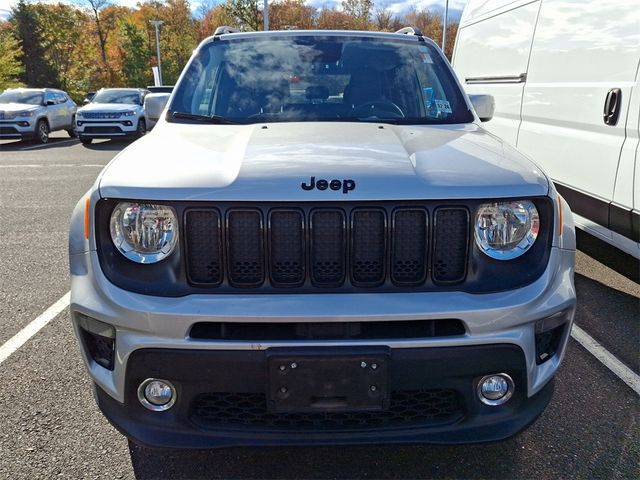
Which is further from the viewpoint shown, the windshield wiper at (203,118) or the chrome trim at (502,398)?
the windshield wiper at (203,118)

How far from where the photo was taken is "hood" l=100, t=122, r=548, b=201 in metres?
1.93

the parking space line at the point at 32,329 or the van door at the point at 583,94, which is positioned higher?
the van door at the point at 583,94

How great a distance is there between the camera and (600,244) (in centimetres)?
553

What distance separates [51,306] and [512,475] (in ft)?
10.8

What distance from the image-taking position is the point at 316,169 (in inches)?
79.1

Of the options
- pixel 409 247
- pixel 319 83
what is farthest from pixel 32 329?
pixel 409 247

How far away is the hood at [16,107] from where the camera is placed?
589 inches

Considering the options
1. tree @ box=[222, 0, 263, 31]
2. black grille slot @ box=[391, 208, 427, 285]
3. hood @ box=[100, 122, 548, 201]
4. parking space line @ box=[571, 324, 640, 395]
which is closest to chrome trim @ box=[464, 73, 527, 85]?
parking space line @ box=[571, 324, 640, 395]

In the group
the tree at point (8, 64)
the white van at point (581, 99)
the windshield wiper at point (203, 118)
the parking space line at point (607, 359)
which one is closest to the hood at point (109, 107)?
the white van at point (581, 99)

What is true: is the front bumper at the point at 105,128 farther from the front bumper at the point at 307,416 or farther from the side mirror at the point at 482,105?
the front bumper at the point at 307,416

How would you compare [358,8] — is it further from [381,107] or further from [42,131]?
[381,107]

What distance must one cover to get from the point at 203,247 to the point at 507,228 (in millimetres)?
1099

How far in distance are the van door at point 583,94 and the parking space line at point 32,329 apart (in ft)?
12.1

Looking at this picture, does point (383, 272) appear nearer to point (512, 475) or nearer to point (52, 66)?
point (512, 475)
